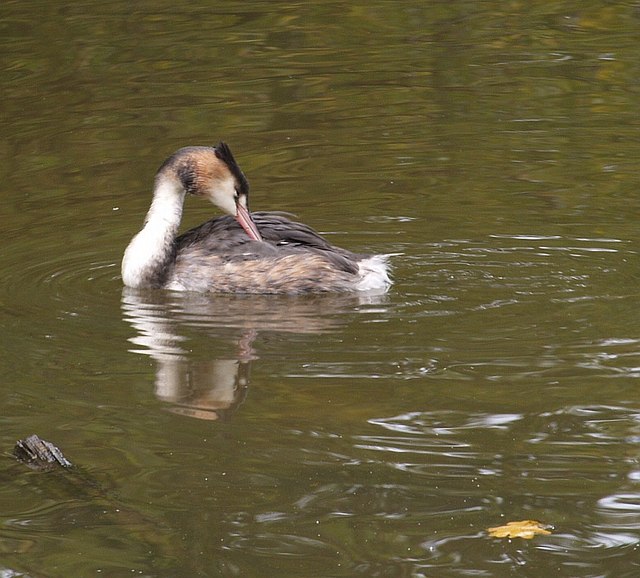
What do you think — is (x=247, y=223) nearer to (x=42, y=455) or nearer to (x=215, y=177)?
(x=215, y=177)

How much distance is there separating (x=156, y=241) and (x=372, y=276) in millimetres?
1242

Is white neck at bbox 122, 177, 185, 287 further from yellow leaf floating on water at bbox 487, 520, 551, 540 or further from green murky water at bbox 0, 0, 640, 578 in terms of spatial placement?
yellow leaf floating on water at bbox 487, 520, 551, 540

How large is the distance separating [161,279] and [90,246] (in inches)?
42.1

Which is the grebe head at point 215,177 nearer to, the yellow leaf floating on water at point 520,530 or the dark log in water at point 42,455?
the dark log in water at point 42,455

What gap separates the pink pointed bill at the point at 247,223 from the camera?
8.02m

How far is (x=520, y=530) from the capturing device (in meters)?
4.74

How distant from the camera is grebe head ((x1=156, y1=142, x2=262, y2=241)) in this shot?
8.08 m

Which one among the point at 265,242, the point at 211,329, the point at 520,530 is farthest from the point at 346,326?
the point at 520,530

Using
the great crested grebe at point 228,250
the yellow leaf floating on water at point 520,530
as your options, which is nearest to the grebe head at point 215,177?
the great crested grebe at point 228,250

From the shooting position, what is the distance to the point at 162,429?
581 cm

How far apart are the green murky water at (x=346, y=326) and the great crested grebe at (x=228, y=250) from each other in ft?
0.41

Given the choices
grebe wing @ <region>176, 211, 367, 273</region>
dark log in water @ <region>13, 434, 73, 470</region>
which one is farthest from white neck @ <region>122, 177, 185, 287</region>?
dark log in water @ <region>13, 434, 73, 470</region>

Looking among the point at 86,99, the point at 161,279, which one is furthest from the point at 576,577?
the point at 86,99

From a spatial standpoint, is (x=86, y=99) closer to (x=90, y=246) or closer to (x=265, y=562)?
(x=90, y=246)
